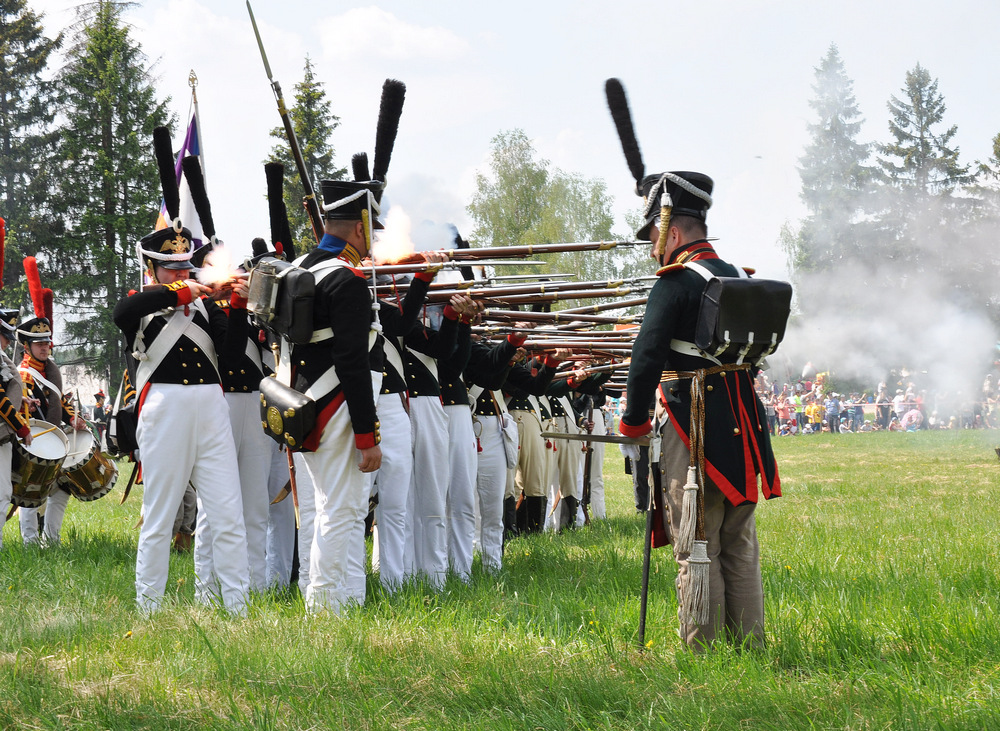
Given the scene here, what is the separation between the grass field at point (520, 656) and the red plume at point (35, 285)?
2.65m

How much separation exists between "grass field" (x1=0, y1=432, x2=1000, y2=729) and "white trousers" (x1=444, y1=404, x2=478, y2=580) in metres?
0.22

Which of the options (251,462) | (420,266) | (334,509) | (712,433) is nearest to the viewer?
(712,433)

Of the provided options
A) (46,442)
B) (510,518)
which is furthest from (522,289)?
(510,518)

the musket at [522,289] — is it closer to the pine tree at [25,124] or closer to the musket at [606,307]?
the musket at [606,307]

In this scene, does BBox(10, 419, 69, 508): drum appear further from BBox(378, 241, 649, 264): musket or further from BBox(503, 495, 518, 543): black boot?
BBox(503, 495, 518, 543): black boot

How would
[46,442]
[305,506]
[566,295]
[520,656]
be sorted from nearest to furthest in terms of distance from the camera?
[520,656] < [305,506] < [566,295] < [46,442]

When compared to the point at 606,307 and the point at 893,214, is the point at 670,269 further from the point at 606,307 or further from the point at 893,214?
the point at 893,214

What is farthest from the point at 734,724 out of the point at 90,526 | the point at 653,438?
the point at 90,526

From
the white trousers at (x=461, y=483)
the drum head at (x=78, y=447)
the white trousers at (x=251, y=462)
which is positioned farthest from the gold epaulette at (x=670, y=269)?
the drum head at (x=78, y=447)

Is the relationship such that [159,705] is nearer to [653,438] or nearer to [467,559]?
[653,438]

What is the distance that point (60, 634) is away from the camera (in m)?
4.65

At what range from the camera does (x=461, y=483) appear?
22.1 feet

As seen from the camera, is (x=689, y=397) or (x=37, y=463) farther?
(x=37, y=463)

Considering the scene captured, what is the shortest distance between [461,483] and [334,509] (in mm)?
1936
